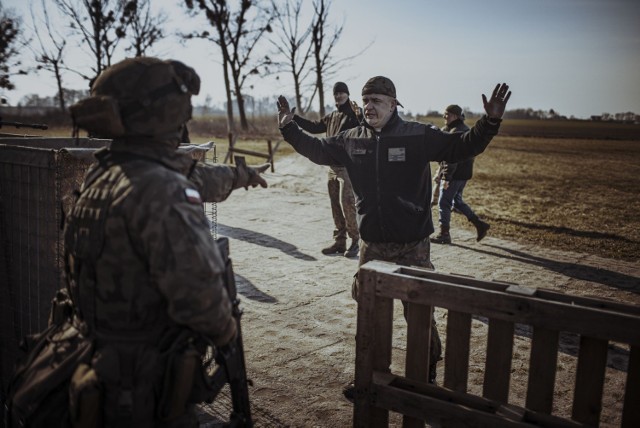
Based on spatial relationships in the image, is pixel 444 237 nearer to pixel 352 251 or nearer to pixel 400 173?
pixel 352 251

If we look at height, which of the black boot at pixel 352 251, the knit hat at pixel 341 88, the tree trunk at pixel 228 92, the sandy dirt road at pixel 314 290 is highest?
the tree trunk at pixel 228 92

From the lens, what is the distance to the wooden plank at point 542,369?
2.24 meters

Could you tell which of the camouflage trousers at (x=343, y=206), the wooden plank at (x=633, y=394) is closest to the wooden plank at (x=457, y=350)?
the wooden plank at (x=633, y=394)

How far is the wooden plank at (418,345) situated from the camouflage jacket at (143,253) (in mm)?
1026

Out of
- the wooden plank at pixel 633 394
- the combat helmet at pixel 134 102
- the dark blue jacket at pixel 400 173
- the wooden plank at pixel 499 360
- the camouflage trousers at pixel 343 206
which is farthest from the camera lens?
the camouflage trousers at pixel 343 206

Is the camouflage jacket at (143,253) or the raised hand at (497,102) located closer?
the camouflage jacket at (143,253)

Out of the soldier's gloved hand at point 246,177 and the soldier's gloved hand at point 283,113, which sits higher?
the soldier's gloved hand at point 283,113

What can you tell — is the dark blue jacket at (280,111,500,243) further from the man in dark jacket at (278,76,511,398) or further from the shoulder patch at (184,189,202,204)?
the shoulder patch at (184,189,202,204)

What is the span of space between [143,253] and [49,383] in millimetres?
673

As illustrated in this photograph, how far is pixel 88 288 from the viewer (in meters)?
1.97

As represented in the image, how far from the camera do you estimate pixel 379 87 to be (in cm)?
398

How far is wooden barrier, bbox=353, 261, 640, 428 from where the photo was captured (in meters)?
2.15

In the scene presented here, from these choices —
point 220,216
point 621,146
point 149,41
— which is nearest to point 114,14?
point 149,41

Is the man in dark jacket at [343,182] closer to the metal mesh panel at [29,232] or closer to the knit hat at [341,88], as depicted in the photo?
the knit hat at [341,88]
